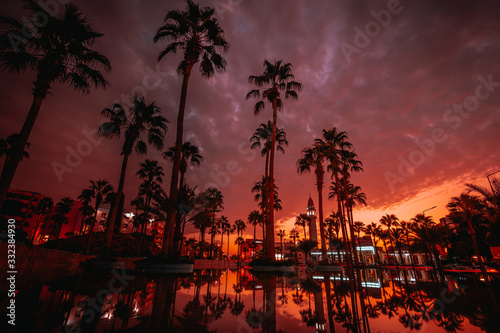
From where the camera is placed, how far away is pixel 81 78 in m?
10.9

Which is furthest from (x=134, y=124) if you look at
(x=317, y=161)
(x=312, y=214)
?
(x=312, y=214)

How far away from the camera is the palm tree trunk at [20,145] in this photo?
7934 mm

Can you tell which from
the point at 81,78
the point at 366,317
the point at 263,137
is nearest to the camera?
the point at 366,317

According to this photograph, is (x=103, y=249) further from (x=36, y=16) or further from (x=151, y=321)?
(x=151, y=321)

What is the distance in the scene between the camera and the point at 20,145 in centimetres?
835

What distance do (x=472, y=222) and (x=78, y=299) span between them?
31.7 metres

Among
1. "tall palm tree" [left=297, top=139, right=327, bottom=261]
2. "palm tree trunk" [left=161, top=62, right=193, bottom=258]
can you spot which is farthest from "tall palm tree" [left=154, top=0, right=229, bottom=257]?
"tall palm tree" [left=297, top=139, right=327, bottom=261]

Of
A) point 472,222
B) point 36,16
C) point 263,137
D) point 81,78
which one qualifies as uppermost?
point 263,137

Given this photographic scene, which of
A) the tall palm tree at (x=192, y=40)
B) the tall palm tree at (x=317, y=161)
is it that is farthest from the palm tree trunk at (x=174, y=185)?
the tall palm tree at (x=317, y=161)

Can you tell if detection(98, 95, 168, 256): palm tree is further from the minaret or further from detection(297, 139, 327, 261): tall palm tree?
the minaret

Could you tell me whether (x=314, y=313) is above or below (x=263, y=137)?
below

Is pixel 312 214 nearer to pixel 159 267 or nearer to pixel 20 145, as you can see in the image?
pixel 159 267

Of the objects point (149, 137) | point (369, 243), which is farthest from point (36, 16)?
point (369, 243)

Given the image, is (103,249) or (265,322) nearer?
(265,322)
